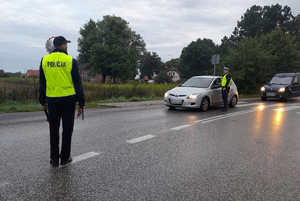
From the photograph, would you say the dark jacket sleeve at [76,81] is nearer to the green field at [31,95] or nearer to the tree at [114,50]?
the green field at [31,95]

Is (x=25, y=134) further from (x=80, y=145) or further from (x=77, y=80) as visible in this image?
(x=77, y=80)

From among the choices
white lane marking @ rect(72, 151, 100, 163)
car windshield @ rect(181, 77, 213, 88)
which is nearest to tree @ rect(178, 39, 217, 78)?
car windshield @ rect(181, 77, 213, 88)

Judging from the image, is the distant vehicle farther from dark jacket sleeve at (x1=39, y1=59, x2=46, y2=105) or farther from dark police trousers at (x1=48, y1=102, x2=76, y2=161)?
dark jacket sleeve at (x1=39, y1=59, x2=46, y2=105)

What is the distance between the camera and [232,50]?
2580cm

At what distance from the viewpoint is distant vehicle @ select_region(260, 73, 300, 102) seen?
18.0 meters

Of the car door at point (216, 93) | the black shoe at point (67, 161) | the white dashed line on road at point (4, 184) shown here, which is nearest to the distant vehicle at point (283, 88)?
the car door at point (216, 93)

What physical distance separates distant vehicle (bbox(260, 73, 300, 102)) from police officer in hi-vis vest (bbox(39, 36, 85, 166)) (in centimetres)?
1656

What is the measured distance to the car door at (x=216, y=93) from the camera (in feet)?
40.4

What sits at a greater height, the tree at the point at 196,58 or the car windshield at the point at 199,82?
the tree at the point at 196,58

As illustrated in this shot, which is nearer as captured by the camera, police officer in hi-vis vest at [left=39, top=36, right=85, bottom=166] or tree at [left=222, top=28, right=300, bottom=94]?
police officer in hi-vis vest at [left=39, top=36, right=85, bottom=166]

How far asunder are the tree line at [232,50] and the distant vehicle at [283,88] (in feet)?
15.6

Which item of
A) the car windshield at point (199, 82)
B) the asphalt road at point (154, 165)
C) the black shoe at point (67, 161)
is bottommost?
the asphalt road at point (154, 165)

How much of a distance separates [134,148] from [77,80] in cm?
192

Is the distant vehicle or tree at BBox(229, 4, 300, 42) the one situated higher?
tree at BBox(229, 4, 300, 42)
